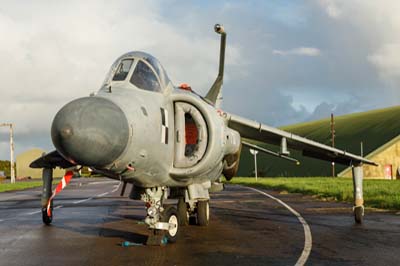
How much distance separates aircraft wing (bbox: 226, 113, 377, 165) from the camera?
13.5m

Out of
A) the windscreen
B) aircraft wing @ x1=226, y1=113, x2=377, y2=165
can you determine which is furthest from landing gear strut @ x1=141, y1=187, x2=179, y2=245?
aircraft wing @ x1=226, y1=113, x2=377, y2=165

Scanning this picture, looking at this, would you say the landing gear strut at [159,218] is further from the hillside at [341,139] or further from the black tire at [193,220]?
the hillside at [341,139]

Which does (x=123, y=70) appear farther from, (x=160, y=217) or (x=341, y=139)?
(x=341, y=139)

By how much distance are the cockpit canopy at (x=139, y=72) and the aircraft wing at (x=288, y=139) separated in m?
3.31

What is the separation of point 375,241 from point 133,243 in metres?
4.58

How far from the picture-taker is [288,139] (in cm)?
1456

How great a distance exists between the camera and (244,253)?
9.05m

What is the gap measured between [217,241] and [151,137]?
113 inches

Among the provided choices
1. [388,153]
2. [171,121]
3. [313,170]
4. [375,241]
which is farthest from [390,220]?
[313,170]

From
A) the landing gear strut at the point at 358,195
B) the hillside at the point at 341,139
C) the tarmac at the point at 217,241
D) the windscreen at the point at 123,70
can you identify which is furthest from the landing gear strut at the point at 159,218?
the hillside at the point at 341,139

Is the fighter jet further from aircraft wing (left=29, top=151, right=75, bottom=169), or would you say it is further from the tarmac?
the tarmac

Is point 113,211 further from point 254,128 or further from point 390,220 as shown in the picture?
point 390,220

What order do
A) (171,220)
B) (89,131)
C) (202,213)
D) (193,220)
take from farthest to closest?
(193,220) < (202,213) < (171,220) < (89,131)

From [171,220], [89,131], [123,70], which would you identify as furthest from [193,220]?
[89,131]
